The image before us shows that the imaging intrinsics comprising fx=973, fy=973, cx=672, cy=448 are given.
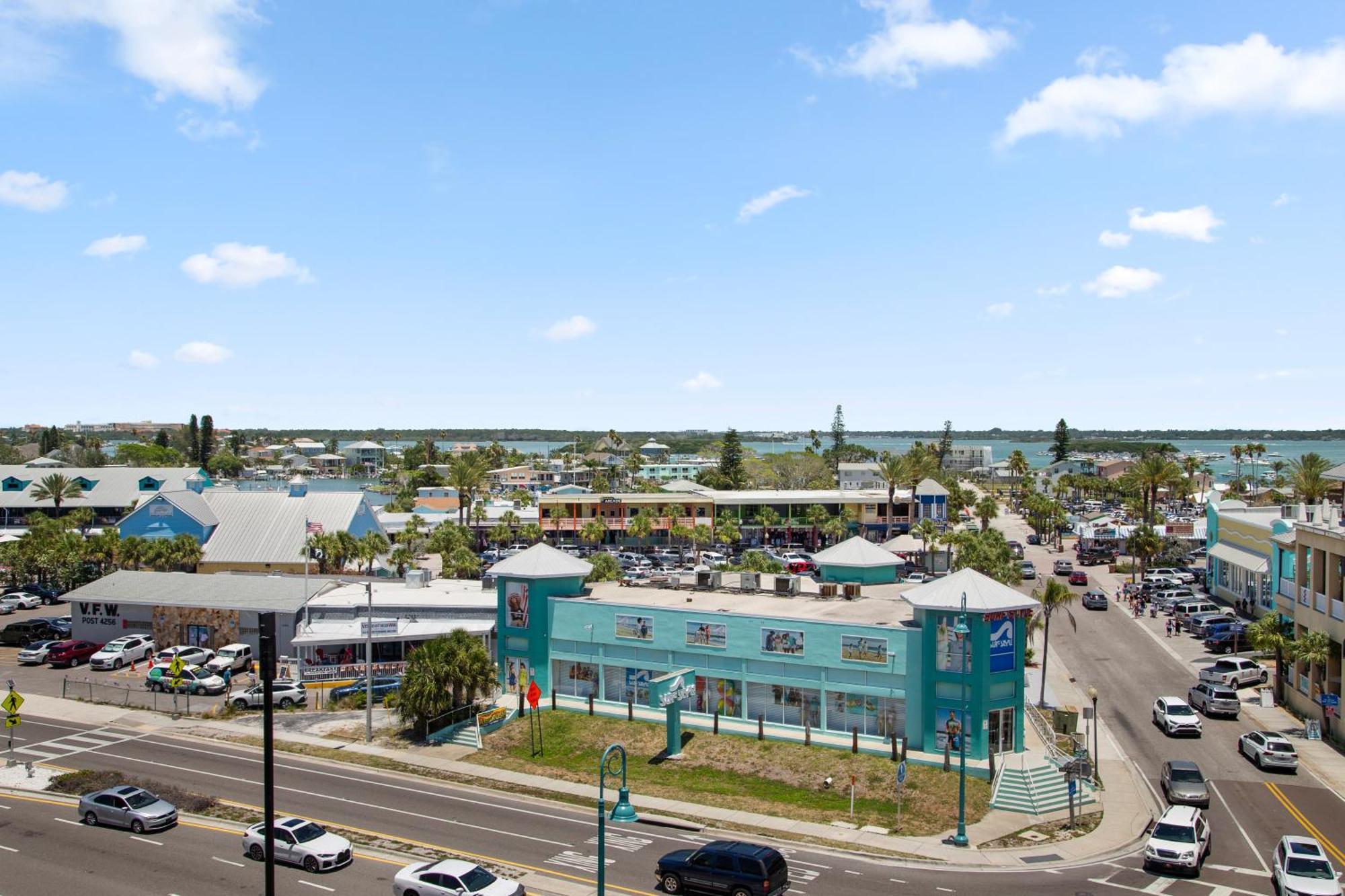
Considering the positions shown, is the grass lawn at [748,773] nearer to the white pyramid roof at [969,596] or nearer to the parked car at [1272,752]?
the white pyramid roof at [969,596]

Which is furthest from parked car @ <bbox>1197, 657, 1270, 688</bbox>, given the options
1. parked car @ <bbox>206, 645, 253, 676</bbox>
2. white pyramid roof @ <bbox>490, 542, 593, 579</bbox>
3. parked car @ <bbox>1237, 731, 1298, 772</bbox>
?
parked car @ <bbox>206, 645, 253, 676</bbox>

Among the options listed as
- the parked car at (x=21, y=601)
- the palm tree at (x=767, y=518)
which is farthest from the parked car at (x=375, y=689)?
the palm tree at (x=767, y=518)

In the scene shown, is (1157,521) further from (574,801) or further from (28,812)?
(28,812)

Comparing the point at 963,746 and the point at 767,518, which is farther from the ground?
the point at 767,518

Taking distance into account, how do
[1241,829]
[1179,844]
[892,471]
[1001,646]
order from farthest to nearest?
[892,471]
[1001,646]
[1241,829]
[1179,844]

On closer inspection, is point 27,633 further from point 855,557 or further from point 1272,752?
point 1272,752

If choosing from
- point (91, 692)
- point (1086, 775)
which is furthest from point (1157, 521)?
point (91, 692)

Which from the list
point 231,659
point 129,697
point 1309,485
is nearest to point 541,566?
point 231,659
